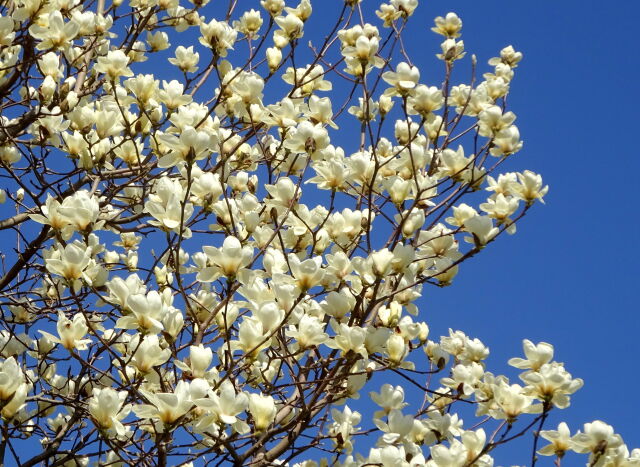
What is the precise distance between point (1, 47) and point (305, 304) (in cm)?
149

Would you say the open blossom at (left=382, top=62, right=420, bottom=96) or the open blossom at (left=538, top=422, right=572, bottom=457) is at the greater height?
the open blossom at (left=382, top=62, right=420, bottom=96)

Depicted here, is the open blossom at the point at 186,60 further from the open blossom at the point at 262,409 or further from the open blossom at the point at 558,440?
the open blossom at the point at 558,440

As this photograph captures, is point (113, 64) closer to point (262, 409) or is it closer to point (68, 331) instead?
point (68, 331)

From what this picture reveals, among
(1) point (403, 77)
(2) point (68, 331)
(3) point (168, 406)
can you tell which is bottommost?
(3) point (168, 406)

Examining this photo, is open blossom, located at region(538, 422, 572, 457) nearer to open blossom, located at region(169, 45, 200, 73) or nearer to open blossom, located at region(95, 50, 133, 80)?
open blossom, located at region(95, 50, 133, 80)

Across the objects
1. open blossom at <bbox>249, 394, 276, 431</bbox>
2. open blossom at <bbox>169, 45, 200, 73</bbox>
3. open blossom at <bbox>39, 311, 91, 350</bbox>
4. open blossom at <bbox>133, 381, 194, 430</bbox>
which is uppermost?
open blossom at <bbox>169, 45, 200, 73</bbox>

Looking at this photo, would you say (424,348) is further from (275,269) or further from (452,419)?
(275,269)

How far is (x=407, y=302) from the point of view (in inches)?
100

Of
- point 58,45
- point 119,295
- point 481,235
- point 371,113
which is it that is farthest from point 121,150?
point 481,235

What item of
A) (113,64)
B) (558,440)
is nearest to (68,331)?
(113,64)

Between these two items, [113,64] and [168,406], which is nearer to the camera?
[168,406]

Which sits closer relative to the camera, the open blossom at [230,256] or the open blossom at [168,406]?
the open blossom at [168,406]

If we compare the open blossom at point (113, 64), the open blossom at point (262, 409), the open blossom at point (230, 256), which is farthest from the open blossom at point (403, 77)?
the open blossom at point (262, 409)

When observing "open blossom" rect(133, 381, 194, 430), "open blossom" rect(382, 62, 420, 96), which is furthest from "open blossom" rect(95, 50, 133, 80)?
"open blossom" rect(133, 381, 194, 430)
